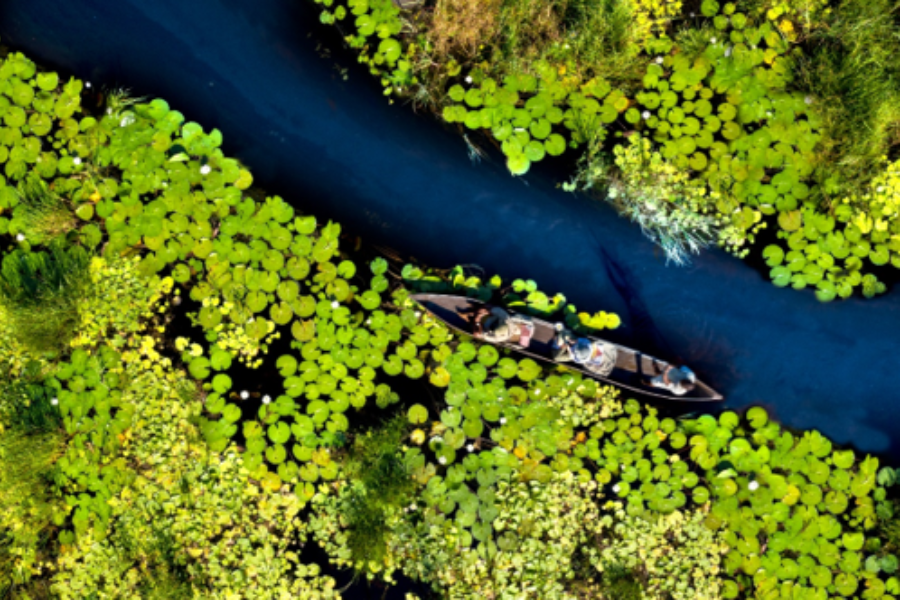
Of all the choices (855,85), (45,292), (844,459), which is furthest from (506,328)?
(45,292)

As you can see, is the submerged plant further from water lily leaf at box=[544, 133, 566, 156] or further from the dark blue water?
water lily leaf at box=[544, 133, 566, 156]

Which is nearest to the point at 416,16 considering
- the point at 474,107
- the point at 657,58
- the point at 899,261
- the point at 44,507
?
the point at 474,107

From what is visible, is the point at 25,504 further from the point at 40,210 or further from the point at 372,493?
the point at 372,493

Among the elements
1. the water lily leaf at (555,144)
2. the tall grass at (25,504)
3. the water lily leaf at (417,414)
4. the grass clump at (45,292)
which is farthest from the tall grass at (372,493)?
the water lily leaf at (555,144)

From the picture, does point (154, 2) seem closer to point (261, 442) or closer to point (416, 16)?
point (416, 16)

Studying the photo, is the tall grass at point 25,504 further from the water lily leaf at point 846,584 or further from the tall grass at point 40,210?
the water lily leaf at point 846,584

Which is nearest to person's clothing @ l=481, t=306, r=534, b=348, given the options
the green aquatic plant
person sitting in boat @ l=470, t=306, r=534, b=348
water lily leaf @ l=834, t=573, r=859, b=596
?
person sitting in boat @ l=470, t=306, r=534, b=348
